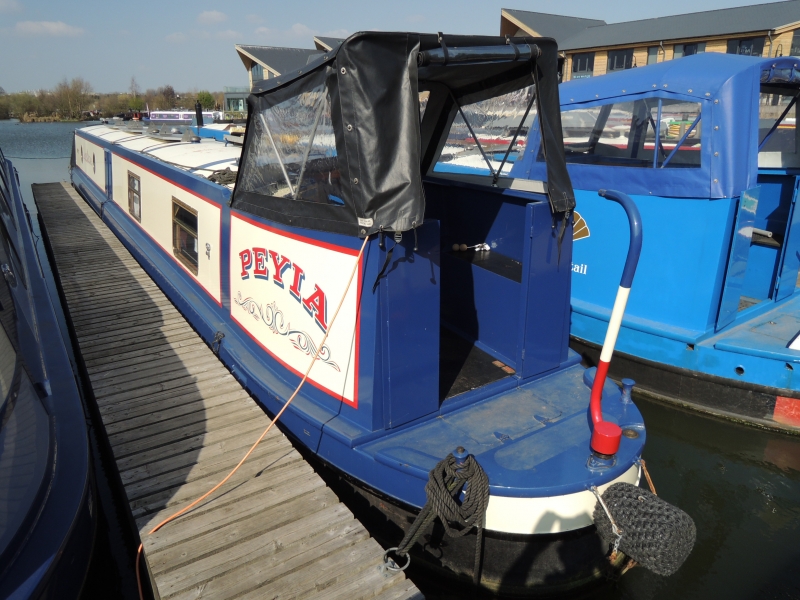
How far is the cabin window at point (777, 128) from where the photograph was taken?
5.92m

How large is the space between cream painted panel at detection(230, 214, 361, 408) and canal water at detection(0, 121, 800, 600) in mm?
1321

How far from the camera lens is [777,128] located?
6.34 metres

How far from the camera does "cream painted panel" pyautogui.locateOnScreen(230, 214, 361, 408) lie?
3256 mm

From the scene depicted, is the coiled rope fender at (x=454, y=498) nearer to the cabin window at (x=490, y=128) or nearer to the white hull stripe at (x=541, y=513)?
the white hull stripe at (x=541, y=513)

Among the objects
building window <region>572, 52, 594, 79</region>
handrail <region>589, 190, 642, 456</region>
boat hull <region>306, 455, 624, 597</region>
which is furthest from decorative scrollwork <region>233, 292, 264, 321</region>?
building window <region>572, 52, 594, 79</region>

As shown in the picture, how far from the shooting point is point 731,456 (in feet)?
15.8

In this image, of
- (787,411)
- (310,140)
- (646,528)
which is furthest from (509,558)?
(787,411)

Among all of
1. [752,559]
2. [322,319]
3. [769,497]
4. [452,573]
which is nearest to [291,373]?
[322,319]

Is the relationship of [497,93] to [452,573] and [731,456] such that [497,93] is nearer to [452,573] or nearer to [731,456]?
[452,573]

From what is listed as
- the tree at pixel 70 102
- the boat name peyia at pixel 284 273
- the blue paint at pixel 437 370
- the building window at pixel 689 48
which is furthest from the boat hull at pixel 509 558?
the tree at pixel 70 102

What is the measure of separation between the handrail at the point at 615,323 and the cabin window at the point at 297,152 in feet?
4.64

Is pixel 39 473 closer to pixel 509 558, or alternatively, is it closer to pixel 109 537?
pixel 109 537

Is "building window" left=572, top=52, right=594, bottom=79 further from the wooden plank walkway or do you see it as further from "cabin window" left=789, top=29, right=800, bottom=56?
the wooden plank walkway

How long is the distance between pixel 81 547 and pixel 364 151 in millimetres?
2367
